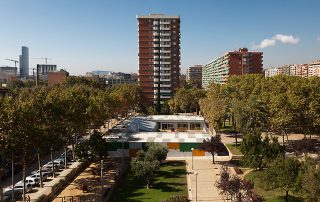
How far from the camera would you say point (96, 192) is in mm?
36219

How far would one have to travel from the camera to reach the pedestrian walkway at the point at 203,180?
34156mm

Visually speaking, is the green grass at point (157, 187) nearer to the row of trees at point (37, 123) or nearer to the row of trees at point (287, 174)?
the row of trees at point (37, 123)

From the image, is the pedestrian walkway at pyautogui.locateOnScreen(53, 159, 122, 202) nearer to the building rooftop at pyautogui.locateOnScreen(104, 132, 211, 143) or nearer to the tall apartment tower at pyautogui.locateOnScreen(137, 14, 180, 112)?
the building rooftop at pyautogui.locateOnScreen(104, 132, 211, 143)

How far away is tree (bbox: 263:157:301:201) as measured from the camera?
28969 millimetres

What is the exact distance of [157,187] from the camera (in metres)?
38.2

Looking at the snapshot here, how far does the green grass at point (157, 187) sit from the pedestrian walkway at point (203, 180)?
35.9 inches

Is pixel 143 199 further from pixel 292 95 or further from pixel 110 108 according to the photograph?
pixel 110 108

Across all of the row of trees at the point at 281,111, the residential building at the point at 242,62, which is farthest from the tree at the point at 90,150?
the residential building at the point at 242,62

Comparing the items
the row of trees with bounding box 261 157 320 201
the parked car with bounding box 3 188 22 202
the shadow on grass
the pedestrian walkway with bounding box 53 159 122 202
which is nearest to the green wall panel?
the pedestrian walkway with bounding box 53 159 122 202

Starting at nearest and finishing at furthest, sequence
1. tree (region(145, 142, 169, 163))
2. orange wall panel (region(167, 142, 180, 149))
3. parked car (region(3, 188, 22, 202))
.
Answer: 1. parked car (region(3, 188, 22, 202))
2. tree (region(145, 142, 169, 163))
3. orange wall panel (region(167, 142, 180, 149))

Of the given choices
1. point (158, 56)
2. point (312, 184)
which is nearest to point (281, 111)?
point (312, 184)

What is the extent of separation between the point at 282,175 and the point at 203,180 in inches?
501

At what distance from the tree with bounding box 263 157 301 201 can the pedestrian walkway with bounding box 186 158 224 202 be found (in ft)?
18.5

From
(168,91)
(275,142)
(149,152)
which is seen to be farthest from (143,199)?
(168,91)
